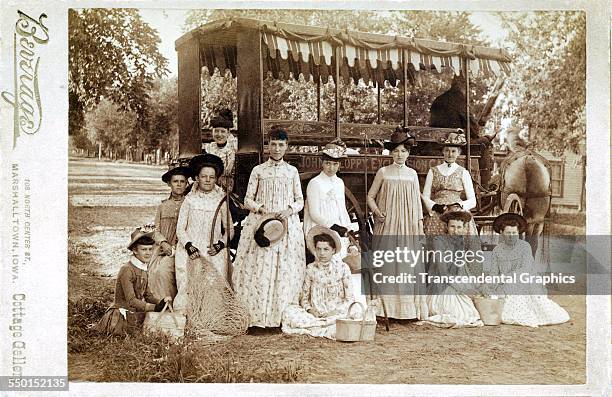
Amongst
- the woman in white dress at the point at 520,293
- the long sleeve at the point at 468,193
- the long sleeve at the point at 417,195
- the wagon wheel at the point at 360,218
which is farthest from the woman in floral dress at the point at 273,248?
the woman in white dress at the point at 520,293

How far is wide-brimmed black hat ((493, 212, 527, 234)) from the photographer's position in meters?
5.74

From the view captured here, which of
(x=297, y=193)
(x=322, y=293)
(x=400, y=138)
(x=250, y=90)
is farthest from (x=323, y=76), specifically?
(x=322, y=293)

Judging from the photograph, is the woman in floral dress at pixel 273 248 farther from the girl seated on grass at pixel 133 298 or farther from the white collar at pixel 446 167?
the white collar at pixel 446 167

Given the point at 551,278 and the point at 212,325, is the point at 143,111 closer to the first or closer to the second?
the point at 212,325

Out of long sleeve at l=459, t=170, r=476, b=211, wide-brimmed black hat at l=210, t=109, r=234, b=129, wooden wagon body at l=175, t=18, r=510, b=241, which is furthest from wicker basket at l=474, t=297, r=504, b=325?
wide-brimmed black hat at l=210, t=109, r=234, b=129

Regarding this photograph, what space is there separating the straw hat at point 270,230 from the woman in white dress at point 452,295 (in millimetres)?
1419

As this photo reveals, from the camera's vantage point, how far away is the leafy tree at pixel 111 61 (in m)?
5.62

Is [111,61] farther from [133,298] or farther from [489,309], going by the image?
[489,309]

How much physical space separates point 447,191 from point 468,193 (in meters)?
0.19

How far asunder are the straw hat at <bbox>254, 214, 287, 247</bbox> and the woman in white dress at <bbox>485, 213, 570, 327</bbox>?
6.27 feet

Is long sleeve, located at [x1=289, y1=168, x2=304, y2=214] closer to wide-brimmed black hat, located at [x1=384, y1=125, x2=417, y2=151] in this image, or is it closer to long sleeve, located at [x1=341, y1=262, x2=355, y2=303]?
long sleeve, located at [x1=341, y1=262, x2=355, y2=303]

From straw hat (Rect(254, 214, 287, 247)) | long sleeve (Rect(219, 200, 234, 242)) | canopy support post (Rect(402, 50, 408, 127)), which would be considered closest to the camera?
straw hat (Rect(254, 214, 287, 247))

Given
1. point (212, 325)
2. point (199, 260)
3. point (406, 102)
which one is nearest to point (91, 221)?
point (199, 260)

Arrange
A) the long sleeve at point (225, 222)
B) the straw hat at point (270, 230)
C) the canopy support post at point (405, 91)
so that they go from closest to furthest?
the straw hat at point (270, 230) < the long sleeve at point (225, 222) < the canopy support post at point (405, 91)
